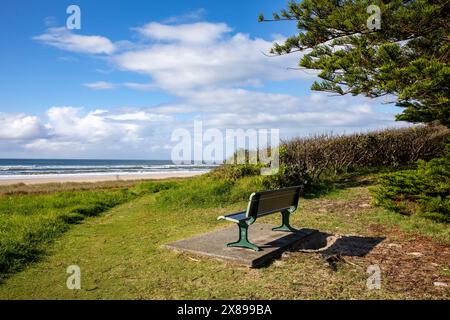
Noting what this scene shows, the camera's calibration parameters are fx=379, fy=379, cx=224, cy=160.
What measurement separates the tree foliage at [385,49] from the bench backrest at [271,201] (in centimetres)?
290

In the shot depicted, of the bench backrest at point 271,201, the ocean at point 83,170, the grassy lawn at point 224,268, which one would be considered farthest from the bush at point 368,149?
the ocean at point 83,170

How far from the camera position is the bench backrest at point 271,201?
518cm

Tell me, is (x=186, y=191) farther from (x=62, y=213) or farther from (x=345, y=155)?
(x=345, y=155)

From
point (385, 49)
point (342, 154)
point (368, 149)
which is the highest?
point (385, 49)

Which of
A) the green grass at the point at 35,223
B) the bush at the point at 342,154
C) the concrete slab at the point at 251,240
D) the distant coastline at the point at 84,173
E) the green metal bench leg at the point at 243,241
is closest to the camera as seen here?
the concrete slab at the point at 251,240

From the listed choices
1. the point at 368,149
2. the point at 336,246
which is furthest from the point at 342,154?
the point at 336,246

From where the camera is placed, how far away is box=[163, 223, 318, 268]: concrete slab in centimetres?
493

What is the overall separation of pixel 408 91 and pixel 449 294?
4.01m

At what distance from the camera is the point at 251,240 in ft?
19.1

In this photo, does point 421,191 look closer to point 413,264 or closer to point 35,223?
point 413,264

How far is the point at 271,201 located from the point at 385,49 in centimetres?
408

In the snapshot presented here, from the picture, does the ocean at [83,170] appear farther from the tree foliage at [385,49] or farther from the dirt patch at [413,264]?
the dirt patch at [413,264]

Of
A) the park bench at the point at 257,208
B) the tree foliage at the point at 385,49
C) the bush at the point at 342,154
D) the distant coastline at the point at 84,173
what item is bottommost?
the distant coastline at the point at 84,173

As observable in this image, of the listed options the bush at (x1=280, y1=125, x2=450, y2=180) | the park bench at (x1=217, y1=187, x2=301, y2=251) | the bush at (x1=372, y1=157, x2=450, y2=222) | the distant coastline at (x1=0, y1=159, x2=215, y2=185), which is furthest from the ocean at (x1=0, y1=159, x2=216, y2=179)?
the park bench at (x1=217, y1=187, x2=301, y2=251)
